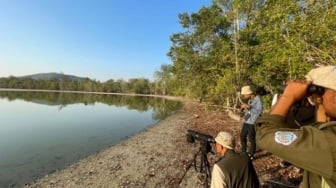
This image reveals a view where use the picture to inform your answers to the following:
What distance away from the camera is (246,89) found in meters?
6.64

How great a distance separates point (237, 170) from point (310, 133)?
1.88 metres

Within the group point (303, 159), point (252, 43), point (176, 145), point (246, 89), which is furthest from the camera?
point (252, 43)

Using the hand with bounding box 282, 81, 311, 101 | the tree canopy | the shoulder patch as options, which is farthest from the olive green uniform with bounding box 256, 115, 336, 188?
the tree canopy

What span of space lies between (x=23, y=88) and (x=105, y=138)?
116 m

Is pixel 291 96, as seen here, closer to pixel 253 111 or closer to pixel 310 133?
pixel 310 133

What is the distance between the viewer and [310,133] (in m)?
1.17

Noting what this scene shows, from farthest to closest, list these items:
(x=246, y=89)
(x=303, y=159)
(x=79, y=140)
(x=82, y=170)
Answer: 1. (x=79, y=140)
2. (x=82, y=170)
3. (x=246, y=89)
4. (x=303, y=159)

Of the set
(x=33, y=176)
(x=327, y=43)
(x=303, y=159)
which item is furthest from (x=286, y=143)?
(x=33, y=176)

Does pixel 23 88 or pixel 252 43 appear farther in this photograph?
pixel 23 88

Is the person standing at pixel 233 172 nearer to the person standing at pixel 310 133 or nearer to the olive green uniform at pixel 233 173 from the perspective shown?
the olive green uniform at pixel 233 173

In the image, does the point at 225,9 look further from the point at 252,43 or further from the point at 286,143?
the point at 286,143

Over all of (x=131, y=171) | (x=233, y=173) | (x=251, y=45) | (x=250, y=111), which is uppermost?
(x=251, y=45)

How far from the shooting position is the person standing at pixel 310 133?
1.12m

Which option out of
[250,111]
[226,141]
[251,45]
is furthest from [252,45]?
[226,141]
